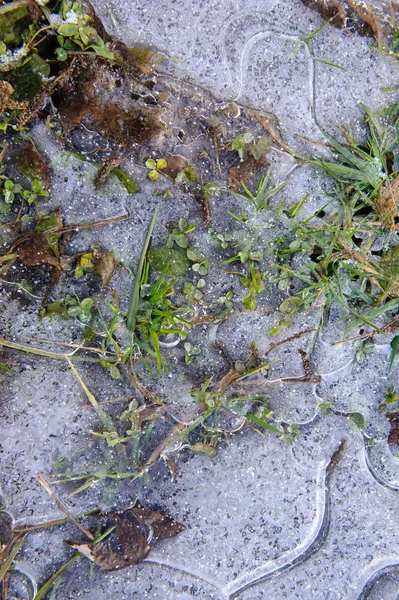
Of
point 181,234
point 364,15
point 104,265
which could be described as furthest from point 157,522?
point 364,15

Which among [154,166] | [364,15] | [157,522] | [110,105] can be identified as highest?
[364,15]

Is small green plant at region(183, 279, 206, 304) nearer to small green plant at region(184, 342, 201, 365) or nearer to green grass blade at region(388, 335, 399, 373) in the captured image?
small green plant at region(184, 342, 201, 365)

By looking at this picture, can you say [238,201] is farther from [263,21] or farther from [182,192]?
[263,21]

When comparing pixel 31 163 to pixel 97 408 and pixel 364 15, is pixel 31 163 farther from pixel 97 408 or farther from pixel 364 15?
pixel 364 15

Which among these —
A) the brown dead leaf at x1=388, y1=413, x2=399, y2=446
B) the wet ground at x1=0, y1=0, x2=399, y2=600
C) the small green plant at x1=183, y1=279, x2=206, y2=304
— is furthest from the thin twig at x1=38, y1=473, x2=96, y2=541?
the brown dead leaf at x1=388, y1=413, x2=399, y2=446

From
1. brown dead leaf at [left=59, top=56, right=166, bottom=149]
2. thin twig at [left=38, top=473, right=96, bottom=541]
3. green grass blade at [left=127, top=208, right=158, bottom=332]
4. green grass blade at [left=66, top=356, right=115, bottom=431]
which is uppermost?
brown dead leaf at [left=59, top=56, right=166, bottom=149]

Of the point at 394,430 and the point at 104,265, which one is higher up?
the point at 104,265

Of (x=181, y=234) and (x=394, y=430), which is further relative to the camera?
(x=394, y=430)

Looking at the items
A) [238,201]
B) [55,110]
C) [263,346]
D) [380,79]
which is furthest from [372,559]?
[55,110]

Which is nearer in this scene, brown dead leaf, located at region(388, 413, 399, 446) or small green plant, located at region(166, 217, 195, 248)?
small green plant, located at region(166, 217, 195, 248)

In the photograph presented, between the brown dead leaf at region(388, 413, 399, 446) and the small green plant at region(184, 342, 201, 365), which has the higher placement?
the small green plant at region(184, 342, 201, 365)
